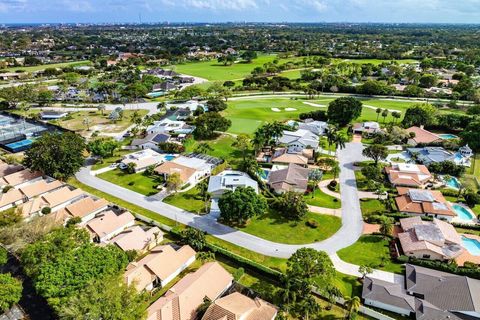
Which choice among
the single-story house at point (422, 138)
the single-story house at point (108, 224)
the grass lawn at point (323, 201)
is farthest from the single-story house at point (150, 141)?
the single-story house at point (422, 138)

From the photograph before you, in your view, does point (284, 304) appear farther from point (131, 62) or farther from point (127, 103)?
point (131, 62)

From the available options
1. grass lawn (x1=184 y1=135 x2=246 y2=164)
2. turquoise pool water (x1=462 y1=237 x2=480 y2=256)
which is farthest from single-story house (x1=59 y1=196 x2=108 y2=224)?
turquoise pool water (x1=462 y1=237 x2=480 y2=256)

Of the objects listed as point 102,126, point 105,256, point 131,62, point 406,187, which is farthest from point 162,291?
point 131,62

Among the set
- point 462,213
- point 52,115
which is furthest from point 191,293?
point 52,115

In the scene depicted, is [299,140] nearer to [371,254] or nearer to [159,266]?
[371,254]

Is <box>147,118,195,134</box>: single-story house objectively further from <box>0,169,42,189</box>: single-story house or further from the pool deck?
the pool deck

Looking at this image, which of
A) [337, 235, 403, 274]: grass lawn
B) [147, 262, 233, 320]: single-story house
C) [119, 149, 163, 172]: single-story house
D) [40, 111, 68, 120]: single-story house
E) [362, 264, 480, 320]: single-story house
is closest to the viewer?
[147, 262, 233, 320]: single-story house
